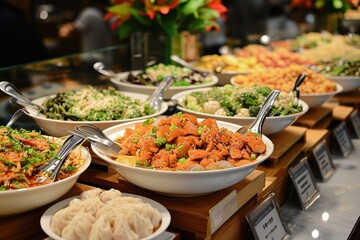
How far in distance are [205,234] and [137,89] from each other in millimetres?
1186

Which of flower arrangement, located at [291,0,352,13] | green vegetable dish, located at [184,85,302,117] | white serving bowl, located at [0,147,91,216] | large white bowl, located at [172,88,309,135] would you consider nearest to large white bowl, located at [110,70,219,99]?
green vegetable dish, located at [184,85,302,117]

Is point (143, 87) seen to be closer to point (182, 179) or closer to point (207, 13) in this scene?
point (207, 13)

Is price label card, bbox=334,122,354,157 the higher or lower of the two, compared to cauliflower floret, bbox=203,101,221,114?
lower

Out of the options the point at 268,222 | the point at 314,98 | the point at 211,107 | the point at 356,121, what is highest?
the point at 211,107

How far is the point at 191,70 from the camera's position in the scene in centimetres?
272

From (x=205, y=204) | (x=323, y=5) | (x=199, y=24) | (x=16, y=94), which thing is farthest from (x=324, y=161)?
(x=323, y=5)

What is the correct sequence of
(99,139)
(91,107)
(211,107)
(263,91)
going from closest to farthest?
1. (99,139)
2. (91,107)
3. (211,107)
4. (263,91)

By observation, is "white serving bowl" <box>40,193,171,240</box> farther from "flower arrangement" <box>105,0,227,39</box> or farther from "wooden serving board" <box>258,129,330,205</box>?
"flower arrangement" <box>105,0,227,39</box>

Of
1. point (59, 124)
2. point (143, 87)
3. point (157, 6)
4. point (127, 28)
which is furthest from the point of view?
point (127, 28)

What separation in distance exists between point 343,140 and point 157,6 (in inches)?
47.9

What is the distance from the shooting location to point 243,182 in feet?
4.99

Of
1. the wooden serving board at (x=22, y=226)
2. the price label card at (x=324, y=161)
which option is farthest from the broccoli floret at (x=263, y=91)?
the wooden serving board at (x=22, y=226)

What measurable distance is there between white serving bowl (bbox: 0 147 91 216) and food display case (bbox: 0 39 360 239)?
4 centimetres

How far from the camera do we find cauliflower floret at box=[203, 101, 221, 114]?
1.95 metres
